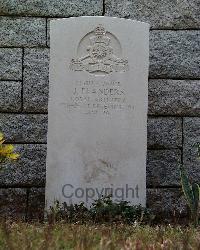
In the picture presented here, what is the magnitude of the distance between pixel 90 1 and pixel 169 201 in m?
1.82

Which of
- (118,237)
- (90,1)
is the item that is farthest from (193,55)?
(118,237)

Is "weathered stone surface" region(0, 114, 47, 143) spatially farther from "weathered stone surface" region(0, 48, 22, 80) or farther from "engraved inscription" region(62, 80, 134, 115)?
"engraved inscription" region(62, 80, 134, 115)

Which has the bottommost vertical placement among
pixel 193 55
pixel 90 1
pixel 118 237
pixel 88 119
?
pixel 118 237

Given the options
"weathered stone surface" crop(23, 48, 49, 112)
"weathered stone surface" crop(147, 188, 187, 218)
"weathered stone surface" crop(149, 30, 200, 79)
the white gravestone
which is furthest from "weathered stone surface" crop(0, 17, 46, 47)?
"weathered stone surface" crop(147, 188, 187, 218)

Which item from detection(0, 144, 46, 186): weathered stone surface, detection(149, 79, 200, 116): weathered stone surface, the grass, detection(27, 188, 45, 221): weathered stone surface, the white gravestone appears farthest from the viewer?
detection(149, 79, 200, 116): weathered stone surface

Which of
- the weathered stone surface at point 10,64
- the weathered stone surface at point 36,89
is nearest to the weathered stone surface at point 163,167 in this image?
the weathered stone surface at point 36,89

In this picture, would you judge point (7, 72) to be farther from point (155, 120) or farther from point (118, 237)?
point (118, 237)

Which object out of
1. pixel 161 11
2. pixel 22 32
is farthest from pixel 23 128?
pixel 161 11

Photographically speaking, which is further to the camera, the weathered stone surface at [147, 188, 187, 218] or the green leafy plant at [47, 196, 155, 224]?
the weathered stone surface at [147, 188, 187, 218]

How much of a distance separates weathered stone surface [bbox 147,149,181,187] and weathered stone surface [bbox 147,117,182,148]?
59mm

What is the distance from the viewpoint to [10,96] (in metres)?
5.41

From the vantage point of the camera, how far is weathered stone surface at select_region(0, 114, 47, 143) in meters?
5.38

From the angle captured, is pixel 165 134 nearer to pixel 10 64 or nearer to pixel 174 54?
pixel 174 54

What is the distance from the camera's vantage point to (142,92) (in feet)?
15.3
